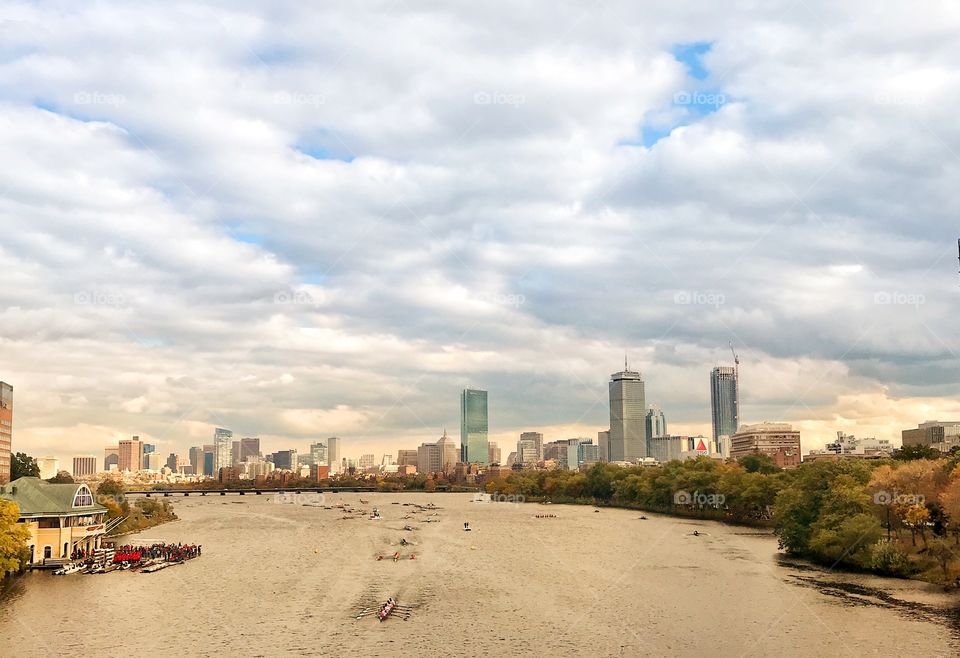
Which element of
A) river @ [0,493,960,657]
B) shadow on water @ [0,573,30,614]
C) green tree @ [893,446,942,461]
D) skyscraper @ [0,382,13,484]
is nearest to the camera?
river @ [0,493,960,657]

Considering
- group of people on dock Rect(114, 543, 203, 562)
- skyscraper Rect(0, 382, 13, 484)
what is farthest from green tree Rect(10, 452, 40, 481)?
group of people on dock Rect(114, 543, 203, 562)

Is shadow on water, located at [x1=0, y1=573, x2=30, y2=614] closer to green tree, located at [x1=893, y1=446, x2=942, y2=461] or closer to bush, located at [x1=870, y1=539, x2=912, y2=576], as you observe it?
bush, located at [x1=870, y1=539, x2=912, y2=576]

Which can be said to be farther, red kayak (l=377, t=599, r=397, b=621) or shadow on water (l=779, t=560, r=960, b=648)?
red kayak (l=377, t=599, r=397, b=621)

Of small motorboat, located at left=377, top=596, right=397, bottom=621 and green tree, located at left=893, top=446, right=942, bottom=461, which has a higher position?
green tree, located at left=893, top=446, right=942, bottom=461

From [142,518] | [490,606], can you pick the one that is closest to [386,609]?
[490,606]

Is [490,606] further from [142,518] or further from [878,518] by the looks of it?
[142,518]

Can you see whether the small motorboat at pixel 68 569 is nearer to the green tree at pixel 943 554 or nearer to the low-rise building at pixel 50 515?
the low-rise building at pixel 50 515

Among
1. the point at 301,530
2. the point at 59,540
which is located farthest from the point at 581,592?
the point at 301,530
